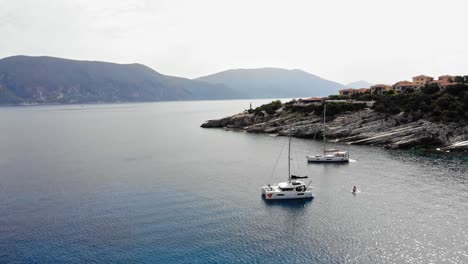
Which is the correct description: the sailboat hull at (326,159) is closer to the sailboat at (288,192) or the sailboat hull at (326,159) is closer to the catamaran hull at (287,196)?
the sailboat at (288,192)

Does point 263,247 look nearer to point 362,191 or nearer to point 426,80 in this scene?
point 362,191

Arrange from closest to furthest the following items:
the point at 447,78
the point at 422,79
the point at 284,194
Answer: the point at 284,194
the point at 447,78
the point at 422,79

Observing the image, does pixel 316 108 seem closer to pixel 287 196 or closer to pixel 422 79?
pixel 422 79

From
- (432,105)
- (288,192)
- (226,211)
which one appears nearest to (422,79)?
(432,105)

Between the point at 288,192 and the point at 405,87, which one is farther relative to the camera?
the point at 405,87

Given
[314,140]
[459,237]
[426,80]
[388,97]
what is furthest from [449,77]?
[459,237]

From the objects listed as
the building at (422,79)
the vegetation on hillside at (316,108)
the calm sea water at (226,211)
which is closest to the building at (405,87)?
the building at (422,79)

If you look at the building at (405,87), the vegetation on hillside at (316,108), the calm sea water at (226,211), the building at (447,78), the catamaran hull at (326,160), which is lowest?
the calm sea water at (226,211)
